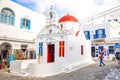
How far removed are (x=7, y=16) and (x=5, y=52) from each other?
453cm

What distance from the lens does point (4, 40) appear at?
1627 cm

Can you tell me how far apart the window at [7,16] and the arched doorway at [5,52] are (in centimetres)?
280

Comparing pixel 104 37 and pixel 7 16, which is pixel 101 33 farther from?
pixel 7 16

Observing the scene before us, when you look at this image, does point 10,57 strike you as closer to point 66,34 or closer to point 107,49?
point 66,34

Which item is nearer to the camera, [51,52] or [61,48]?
[61,48]

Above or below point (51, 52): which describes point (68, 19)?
above

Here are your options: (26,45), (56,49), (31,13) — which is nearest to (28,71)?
(56,49)

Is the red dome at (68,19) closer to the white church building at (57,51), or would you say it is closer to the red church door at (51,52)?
the white church building at (57,51)

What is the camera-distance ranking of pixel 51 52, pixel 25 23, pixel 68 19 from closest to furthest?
pixel 51 52 < pixel 68 19 < pixel 25 23

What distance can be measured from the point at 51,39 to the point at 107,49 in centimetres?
1232

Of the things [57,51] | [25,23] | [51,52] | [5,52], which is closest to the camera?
[57,51]

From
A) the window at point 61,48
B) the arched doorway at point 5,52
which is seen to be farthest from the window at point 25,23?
the window at point 61,48

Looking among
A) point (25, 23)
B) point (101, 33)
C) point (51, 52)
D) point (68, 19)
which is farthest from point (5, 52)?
point (101, 33)

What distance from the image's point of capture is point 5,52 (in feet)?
56.5
